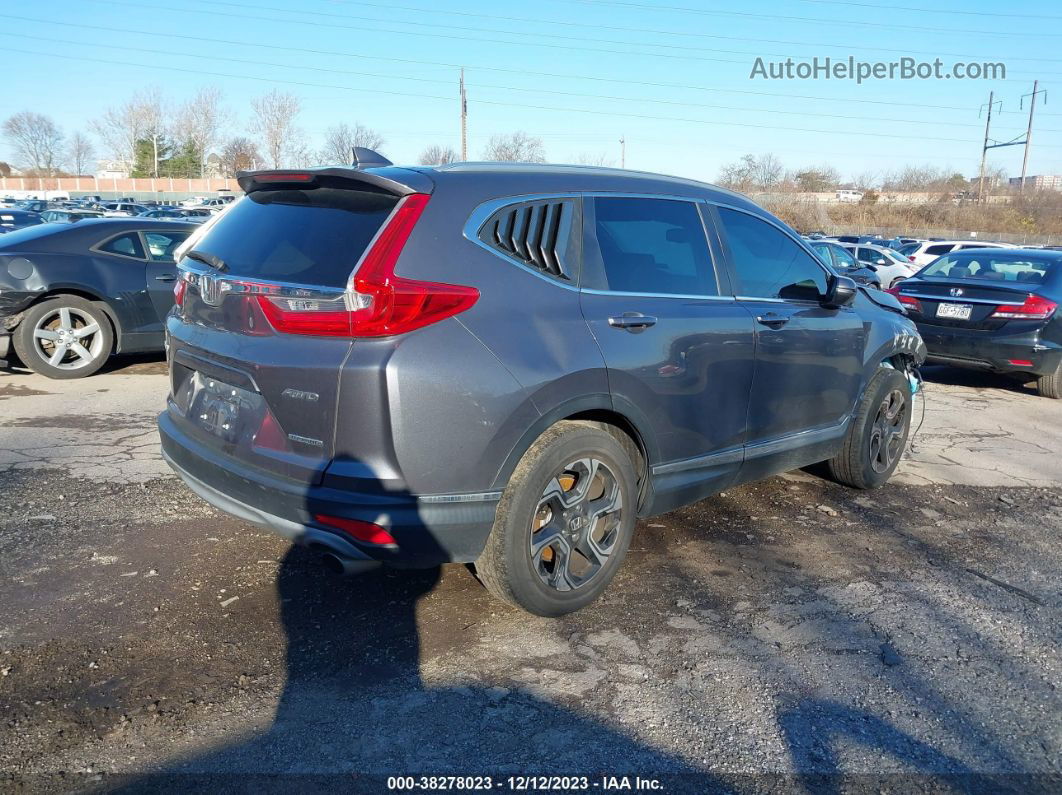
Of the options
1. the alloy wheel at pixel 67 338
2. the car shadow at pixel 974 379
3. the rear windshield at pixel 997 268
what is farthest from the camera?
the car shadow at pixel 974 379

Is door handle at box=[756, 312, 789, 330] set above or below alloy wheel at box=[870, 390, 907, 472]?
above

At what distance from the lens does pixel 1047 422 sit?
793cm

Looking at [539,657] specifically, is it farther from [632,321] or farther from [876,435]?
[876,435]

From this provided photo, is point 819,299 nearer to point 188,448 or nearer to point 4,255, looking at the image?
point 188,448

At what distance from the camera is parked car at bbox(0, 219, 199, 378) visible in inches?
306

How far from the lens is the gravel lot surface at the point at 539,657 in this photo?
2668 mm

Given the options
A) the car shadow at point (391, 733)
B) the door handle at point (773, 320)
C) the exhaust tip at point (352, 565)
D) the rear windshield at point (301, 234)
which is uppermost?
the rear windshield at point (301, 234)

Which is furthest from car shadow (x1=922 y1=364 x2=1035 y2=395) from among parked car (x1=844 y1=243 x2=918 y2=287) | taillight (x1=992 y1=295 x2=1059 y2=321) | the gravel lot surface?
parked car (x1=844 y1=243 x2=918 y2=287)

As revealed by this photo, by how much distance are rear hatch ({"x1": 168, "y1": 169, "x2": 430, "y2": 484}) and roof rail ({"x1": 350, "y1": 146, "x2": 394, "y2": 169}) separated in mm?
202

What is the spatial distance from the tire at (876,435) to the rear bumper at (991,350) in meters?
3.62

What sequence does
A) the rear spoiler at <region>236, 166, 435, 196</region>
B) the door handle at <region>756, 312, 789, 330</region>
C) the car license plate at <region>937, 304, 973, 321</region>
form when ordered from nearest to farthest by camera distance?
the rear spoiler at <region>236, 166, 435, 196</region> → the door handle at <region>756, 312, 789, 330</region> → the car license plate at <region>937, 304, 973, 321</region>

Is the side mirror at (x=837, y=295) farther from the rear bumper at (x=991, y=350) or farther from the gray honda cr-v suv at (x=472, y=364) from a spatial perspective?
the rear bumper at (x=991, y=350)

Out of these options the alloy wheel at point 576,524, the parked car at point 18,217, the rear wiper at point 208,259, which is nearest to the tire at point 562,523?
the alloy wheel at point 576,524

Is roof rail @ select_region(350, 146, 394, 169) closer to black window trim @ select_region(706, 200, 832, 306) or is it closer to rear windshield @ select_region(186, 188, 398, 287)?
rear windshield @ select_region(186, 188, 398, 287)
